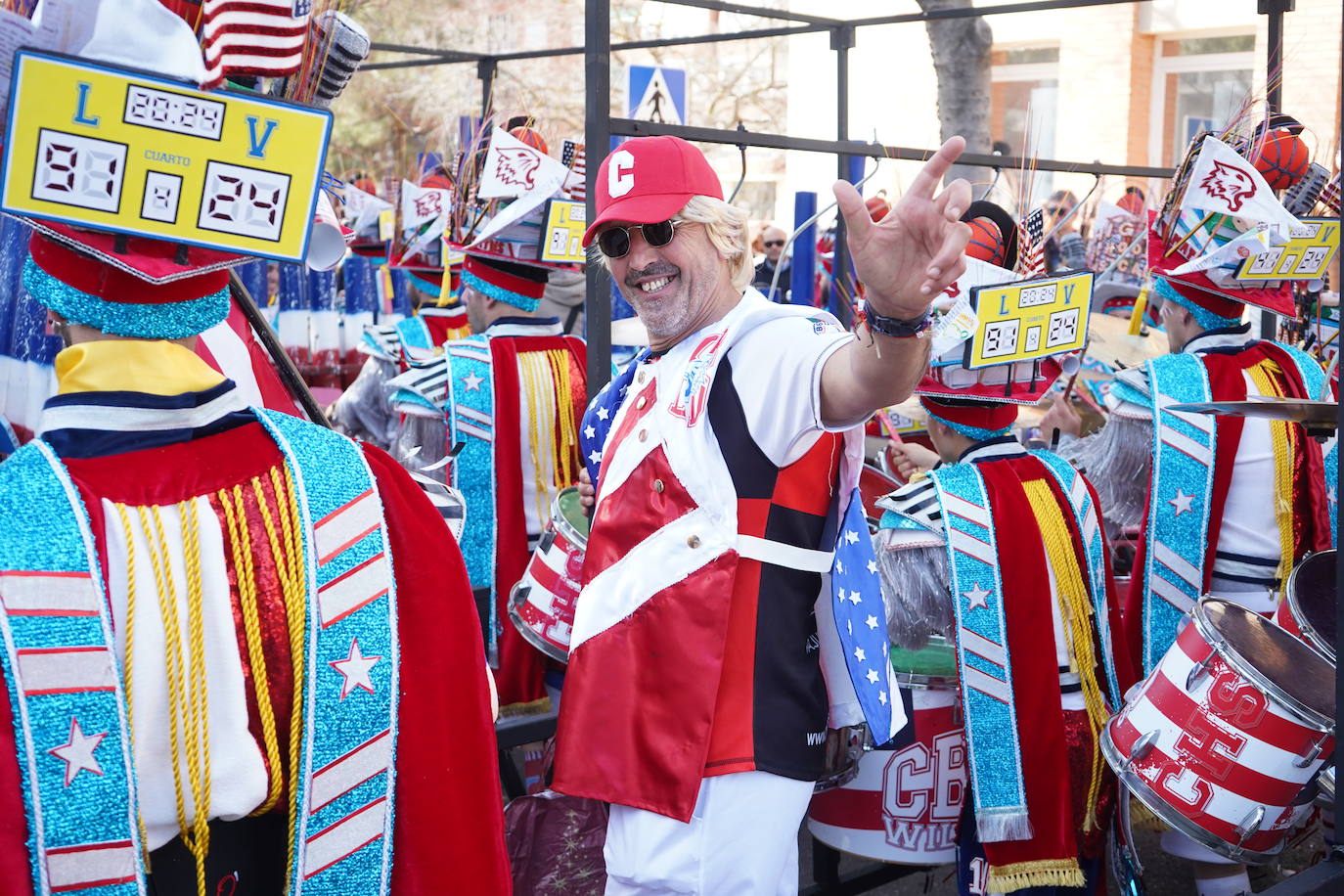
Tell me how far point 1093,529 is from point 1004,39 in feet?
44.4

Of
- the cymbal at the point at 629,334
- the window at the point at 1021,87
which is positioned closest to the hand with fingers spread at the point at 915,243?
the cymbal at the point at 629,334

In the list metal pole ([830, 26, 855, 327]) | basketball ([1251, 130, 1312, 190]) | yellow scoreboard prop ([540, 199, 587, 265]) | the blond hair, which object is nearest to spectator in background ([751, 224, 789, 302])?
metal pole ([830, 26, 855, 327])

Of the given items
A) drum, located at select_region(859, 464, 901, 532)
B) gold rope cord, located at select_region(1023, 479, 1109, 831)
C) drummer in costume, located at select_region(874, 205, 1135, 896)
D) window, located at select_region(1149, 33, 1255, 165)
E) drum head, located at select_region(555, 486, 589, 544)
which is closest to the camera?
drum head, located at select_region(555, 486, 589, 544)

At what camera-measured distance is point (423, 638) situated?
1910mm

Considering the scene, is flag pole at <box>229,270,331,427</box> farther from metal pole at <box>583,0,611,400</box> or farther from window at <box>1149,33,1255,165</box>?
window at <box>1149,33,1255,165</box>

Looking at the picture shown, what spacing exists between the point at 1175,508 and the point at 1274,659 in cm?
113

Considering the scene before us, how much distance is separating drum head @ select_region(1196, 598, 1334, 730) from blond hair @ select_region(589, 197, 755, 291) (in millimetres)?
1164

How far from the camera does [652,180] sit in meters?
2.50

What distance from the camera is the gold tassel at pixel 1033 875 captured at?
300 cm

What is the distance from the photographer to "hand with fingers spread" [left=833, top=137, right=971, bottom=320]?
5.80 ft

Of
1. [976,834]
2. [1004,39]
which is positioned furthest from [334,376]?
[1004,39]

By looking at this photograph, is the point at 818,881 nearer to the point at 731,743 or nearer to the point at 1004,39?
the point at 731,743

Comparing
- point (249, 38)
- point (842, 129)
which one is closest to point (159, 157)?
point (249, 38)

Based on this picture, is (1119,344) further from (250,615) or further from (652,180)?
(250,615)
